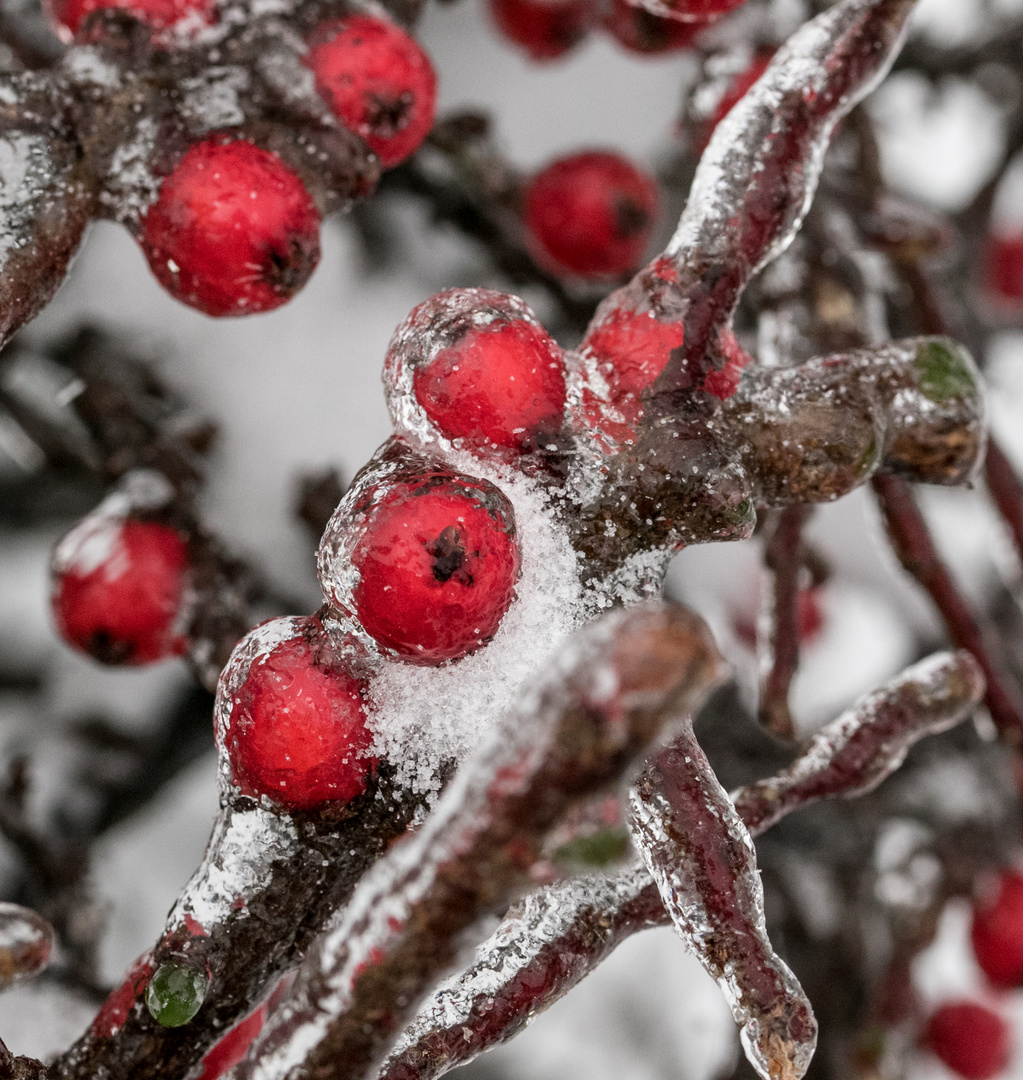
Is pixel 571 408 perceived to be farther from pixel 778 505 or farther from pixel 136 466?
pixel 136 466

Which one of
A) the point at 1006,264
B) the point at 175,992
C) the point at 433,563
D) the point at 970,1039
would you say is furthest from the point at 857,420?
the point at 1006,264

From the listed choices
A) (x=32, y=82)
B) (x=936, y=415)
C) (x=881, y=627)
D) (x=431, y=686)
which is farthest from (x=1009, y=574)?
(x=32, y=82)

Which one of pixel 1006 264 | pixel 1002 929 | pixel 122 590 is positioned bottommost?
pixel 1002 929

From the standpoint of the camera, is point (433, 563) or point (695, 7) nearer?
point (433, 563)

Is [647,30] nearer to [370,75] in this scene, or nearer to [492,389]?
[370,75]

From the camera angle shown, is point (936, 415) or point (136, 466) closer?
point (936, 415)

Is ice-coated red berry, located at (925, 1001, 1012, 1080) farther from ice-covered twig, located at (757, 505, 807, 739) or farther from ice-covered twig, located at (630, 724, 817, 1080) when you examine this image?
ice-covered twig, located at (630, 724, 817, 1080)

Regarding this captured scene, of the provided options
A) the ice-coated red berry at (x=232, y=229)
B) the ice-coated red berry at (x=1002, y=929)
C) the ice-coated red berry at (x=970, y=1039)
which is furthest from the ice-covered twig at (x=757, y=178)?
the ice-coated red berry at (x=970, y=1039)
